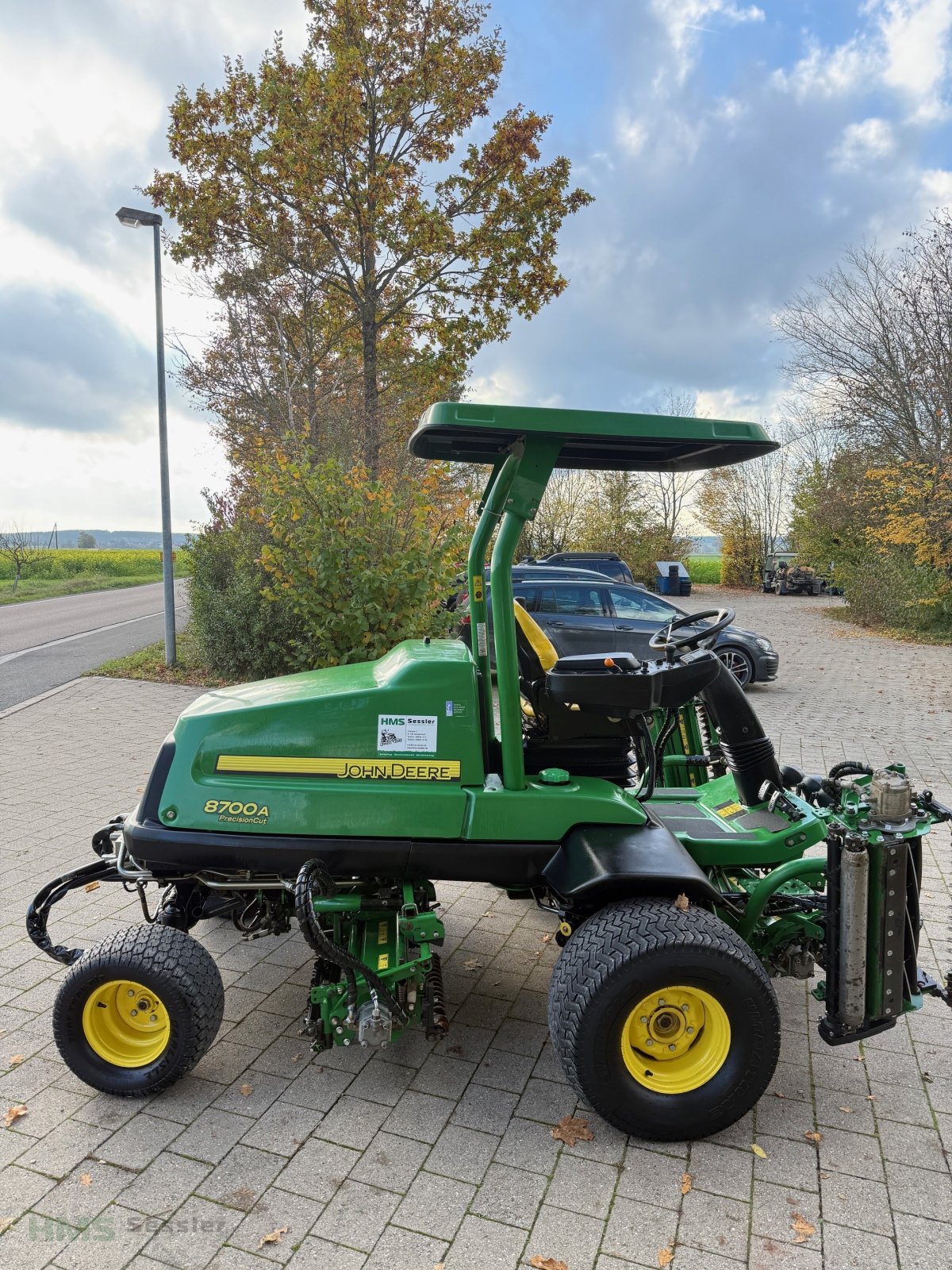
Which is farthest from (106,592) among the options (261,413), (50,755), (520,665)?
(520,665)

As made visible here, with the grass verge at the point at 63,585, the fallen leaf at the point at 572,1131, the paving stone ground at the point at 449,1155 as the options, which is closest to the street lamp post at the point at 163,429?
the paving stone ground at the point at 449,1155

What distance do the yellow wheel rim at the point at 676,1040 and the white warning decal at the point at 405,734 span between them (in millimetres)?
1052

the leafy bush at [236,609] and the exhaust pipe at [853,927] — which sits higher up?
the leafy bush at [236,609]

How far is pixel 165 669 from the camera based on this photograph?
39.8 feet

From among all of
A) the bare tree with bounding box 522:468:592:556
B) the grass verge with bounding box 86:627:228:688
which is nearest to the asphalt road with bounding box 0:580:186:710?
the grass verge with bounding box 86:627:228:688

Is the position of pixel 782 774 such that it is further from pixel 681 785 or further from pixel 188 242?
pixel 188 242

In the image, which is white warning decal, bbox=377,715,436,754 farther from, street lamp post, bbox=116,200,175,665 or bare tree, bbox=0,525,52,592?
bare tree, bbox=0,525,52,592

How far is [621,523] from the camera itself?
29.5 meters

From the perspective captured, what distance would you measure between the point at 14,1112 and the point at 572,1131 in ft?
5.86

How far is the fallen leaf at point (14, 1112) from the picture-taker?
269 cm

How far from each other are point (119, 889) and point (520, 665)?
288 centimetres

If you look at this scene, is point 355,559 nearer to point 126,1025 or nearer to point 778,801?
point 778,801

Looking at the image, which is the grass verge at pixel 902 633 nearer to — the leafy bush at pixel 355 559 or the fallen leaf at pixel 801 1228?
the leafy bush at pixel 355 559

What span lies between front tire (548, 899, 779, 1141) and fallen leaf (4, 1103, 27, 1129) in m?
1.73
